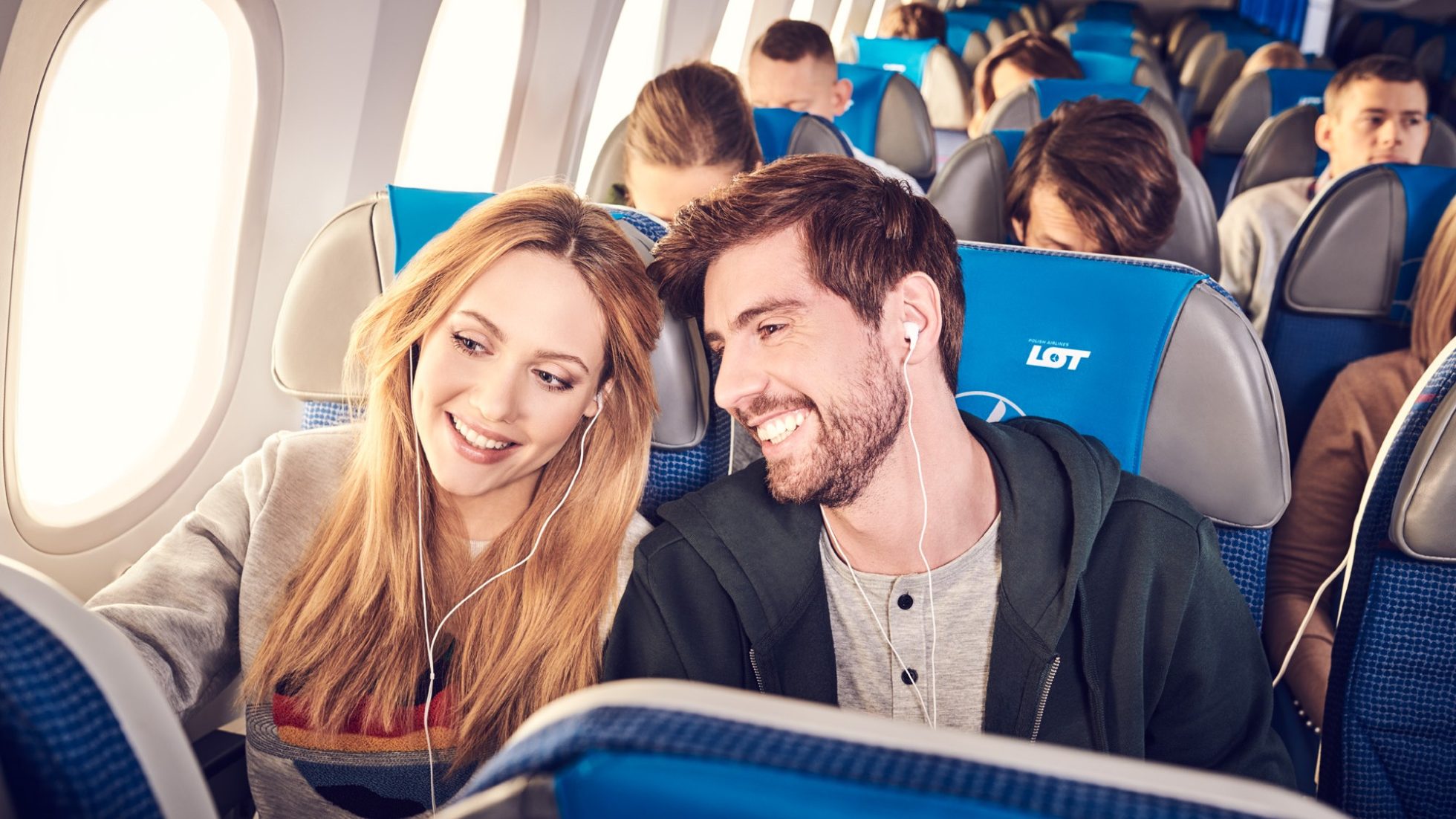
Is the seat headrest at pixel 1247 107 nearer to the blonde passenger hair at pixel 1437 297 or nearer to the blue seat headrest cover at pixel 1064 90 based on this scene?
the blue seat headrest cover at pixel 1064 90

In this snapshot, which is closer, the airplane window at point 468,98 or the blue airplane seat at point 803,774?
the blue airplane seat at point 803,774

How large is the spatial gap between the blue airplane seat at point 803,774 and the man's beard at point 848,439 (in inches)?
35.0

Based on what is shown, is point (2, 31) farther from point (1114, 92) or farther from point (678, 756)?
point (1114, 92)

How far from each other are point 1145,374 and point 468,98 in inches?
102

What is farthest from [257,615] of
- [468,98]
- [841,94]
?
[841,94]

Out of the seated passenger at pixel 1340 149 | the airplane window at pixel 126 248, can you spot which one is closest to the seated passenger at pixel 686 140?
the airplane window at pixel 126 248

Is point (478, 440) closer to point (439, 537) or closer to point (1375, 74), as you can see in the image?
point (439, 537)

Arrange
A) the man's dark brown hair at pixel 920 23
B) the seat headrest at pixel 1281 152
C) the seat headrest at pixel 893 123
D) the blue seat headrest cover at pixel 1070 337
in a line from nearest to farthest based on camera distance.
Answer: the blue seat headrest cover at pixel 1070 337
the seat headrest at pixel 1281 152
the seat headrest at pixel 893 123
the man's dark brown hair at pixel 920 23

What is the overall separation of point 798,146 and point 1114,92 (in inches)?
66.5

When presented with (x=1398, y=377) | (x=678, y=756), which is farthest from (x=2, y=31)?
(x=1398, y=377)

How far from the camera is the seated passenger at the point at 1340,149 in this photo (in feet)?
11.7

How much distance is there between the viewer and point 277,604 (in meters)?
1.45

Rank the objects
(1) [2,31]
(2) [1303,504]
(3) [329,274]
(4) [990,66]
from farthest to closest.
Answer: (4) [990,66] < (2) [1303,504] < (3) [329,274] < (1) [2,31]

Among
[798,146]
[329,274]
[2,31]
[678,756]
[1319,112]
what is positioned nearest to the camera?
[678,756]
